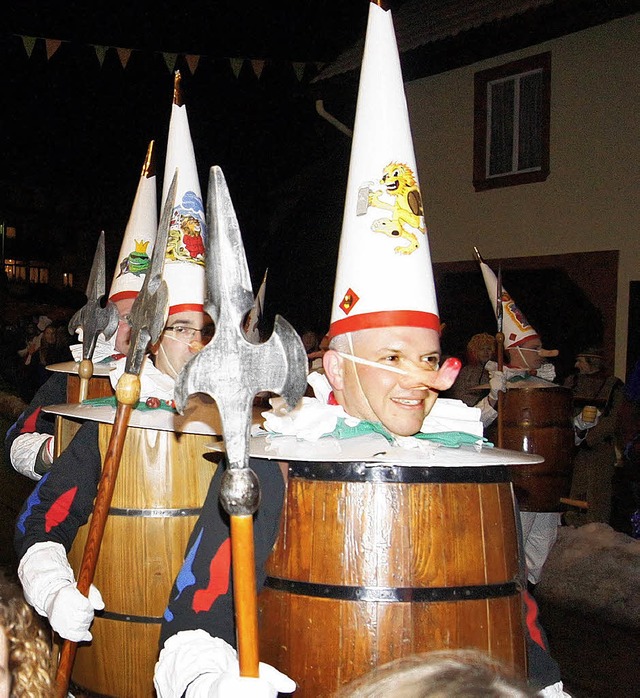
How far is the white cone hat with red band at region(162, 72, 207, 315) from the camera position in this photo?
3.45 meters

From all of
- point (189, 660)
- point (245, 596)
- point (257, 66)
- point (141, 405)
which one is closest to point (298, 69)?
point (257, 66)

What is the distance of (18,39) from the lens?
873 centimetres

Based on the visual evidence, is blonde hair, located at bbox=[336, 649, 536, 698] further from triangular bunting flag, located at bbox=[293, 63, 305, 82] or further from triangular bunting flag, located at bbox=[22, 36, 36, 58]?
triangular bunting flag, located at bbox=[293, 63, 305, 82]

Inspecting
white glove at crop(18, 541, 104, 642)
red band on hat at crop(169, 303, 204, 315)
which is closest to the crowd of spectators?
red band on hat at crop(169, 303, 204, 315)

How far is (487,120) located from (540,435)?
5.49 m

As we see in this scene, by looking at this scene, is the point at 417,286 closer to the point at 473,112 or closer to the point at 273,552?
the point at 273,552

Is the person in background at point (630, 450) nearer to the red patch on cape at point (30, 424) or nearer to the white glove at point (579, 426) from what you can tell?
the white glove at point (579, 426)

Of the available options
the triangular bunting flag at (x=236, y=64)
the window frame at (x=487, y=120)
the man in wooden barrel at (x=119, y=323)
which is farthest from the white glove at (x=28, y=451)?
the window frame at (x=487, y=120)

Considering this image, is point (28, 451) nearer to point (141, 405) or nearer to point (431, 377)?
point (141, 405)

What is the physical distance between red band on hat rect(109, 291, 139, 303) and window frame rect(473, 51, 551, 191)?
670 cm

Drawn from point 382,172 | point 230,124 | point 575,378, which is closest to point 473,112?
point 575,378

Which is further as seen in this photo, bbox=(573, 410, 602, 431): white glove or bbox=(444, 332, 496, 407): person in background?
bbox=(444, 332, 496, 407): person in background

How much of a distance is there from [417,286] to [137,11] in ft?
34.4

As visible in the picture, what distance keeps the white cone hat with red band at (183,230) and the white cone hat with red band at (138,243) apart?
0.58 meters
